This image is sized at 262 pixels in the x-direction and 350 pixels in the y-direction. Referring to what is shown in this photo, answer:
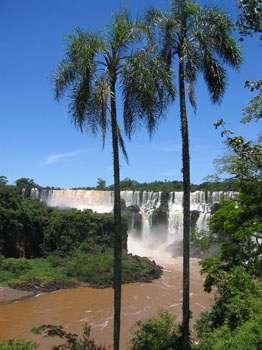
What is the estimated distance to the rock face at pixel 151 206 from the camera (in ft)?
130

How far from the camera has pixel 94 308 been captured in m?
17.4

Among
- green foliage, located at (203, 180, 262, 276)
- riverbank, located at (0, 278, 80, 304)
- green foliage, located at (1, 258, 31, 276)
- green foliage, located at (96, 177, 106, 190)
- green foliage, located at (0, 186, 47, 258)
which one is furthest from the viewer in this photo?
green foliage, located at (96, 177, 106, 190)

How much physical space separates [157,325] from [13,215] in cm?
1987

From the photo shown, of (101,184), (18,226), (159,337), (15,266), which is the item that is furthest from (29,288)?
(101,184)

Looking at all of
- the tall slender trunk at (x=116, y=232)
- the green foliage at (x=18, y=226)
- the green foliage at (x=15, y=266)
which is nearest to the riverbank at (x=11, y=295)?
the green foliage at (x=15, y=266)

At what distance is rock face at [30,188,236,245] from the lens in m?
39.7

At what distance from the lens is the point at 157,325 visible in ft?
25.7

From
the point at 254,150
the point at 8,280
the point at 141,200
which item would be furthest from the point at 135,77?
the point at 141,200

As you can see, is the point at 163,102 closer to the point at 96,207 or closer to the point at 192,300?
the point at 192,300

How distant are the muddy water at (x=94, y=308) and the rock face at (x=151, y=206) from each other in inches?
637

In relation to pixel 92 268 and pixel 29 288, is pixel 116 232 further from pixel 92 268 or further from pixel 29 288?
pixel 92 268

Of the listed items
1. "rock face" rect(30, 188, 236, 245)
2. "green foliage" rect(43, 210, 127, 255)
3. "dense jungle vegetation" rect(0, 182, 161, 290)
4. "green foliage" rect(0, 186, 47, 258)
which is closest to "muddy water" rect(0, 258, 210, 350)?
"dense jungle vegetation" rect(0, 182, 161, 290)

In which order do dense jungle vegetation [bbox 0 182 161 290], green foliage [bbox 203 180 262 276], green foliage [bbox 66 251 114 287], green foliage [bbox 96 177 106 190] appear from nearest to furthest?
green foliage [bbox 203 180 262 276], dense jungle vegetation [bbox 0 182 161 290], green foliage [bbox 66 251 114 287], green foliage [bbox 96 177 106 190]

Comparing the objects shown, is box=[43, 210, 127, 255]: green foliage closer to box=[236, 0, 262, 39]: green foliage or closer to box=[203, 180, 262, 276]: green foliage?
box=[203, 180, 262, 276]: green foliage
